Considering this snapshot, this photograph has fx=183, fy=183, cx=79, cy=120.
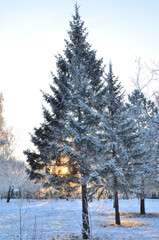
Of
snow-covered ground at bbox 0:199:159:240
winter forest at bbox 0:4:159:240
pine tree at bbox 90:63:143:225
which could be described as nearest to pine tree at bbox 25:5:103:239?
winter forest at bbox 0:4:159:240

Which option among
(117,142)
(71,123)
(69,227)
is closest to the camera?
(71,123)

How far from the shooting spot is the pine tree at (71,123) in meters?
9.20

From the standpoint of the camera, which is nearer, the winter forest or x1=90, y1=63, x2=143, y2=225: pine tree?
the winter forest

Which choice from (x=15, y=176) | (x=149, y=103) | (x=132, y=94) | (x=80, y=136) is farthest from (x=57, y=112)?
(x=15, y=176)

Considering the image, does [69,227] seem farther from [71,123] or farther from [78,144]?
[71,123]

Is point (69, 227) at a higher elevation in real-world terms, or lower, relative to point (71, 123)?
lower

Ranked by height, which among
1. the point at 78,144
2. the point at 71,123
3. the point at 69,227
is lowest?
the point at 69,227

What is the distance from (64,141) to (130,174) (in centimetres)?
579

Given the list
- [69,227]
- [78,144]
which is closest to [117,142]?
[78,144]

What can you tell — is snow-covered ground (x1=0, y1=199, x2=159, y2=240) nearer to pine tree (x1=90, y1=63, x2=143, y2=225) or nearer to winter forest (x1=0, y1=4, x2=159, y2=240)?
winter forest (x1=0, y1=4, x2=159, y2=240)

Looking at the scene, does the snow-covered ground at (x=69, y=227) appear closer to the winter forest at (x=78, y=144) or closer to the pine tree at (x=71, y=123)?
the winter forest at (x=78, y=144)

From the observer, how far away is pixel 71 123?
9.16 m

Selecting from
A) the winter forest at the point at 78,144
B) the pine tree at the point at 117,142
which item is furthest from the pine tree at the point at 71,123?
the pine tree at the point at 117,142

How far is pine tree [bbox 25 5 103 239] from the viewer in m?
9.20
